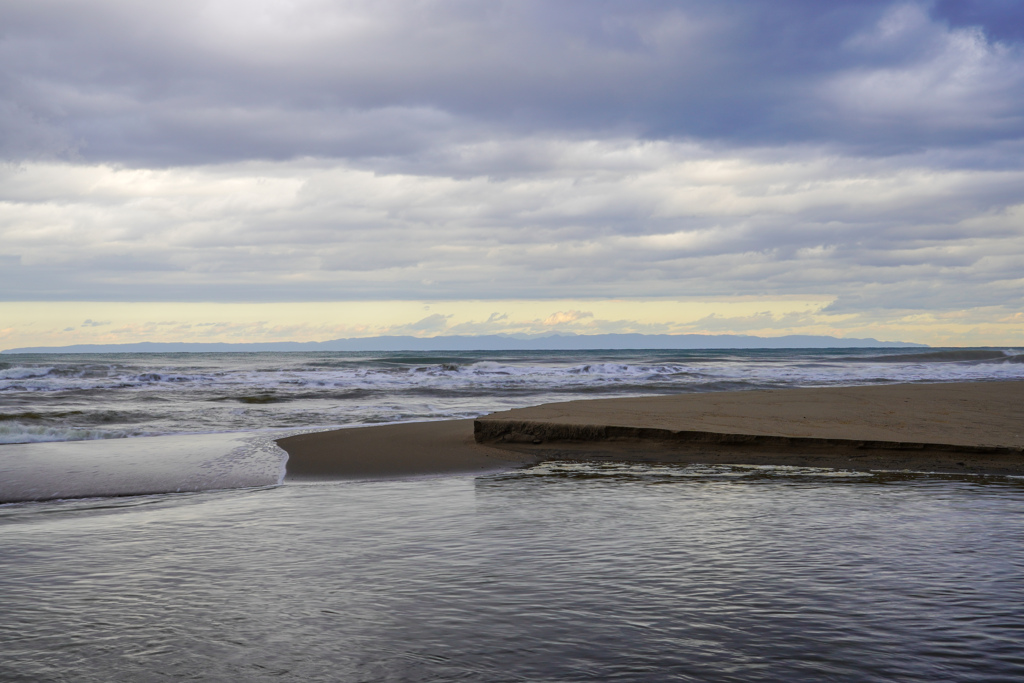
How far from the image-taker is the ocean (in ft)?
8.34

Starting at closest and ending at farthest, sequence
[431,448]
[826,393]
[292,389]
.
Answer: [431,448] → [826,393] → [292,389]

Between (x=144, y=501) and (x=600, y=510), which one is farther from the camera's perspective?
(x=144, y=501)

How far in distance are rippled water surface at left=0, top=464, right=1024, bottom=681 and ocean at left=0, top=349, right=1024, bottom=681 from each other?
14mm

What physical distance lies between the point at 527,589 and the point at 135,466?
595 cm

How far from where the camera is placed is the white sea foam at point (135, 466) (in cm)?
648

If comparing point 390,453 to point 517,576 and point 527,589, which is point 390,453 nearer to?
point 517,576

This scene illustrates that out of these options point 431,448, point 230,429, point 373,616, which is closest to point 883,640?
point 373,616

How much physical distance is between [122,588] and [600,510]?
9.54 ft

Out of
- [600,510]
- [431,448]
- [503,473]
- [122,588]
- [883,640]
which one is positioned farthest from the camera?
[431,448]

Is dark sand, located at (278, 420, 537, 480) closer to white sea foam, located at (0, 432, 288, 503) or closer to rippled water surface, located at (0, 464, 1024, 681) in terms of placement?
white sea foam, located at (0, 432, 288, 503)

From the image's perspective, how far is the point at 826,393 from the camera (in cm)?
1341

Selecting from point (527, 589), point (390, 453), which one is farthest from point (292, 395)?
point (527, 589)

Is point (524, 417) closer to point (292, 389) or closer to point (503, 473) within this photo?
point (503, 473)

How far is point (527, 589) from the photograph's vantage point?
10.7 ft
